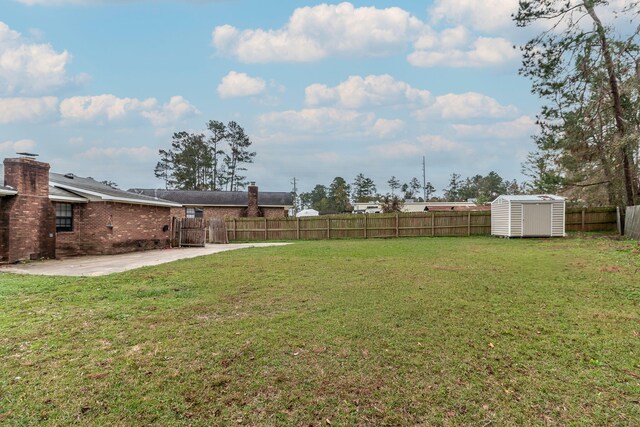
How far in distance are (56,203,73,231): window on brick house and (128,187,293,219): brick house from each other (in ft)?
46.3

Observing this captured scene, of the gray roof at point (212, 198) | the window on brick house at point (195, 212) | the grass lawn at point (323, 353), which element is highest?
the gray roof at point (212, 198)

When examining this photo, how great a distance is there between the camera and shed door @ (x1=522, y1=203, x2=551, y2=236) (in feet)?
55.3

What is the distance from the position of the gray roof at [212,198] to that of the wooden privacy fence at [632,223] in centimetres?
2178

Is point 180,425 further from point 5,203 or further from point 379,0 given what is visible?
point 379,0

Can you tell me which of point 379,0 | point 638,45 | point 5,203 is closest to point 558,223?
point 638,45

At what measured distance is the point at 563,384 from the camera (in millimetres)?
2807

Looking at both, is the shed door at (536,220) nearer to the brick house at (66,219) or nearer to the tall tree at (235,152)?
the brick house at (66,219)

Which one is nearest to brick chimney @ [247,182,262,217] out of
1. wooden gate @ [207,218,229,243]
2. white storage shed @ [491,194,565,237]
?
wooden gate @ [207,218,229,243]

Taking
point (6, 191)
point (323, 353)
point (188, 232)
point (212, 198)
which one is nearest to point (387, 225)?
point (188, 232)

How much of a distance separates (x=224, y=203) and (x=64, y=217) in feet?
A: 52.0

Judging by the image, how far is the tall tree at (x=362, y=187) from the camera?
66750 mm

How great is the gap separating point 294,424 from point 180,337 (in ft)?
6.62

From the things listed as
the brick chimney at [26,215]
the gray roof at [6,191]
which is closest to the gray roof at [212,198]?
the brick chimney at [26,215]

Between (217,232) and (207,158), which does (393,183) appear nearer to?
(207,158)
